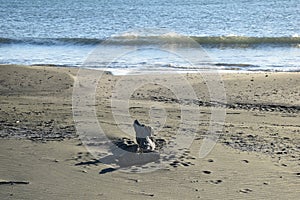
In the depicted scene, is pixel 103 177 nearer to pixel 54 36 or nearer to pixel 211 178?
pixel 211 178

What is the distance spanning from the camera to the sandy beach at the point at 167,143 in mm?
5484

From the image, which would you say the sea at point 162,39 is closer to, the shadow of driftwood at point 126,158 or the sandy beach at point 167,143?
the sandy beach at point 167,143

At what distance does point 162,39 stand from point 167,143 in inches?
645

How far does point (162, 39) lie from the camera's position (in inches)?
904

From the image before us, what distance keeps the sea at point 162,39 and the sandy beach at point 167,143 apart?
4.45 meters

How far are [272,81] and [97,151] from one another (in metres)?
6.41

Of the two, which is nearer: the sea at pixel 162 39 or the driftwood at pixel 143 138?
the driftwood at pixel 143 138

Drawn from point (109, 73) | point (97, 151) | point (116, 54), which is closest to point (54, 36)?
point (116, 54)

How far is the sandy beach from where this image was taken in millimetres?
Result: 5484

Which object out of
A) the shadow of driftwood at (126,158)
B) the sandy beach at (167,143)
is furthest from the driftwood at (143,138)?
the sandy beach at (167,143)

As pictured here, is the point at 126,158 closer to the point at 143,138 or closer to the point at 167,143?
the point at 143,138

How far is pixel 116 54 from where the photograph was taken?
1869 cm

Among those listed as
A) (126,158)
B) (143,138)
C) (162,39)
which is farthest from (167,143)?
(162,39)

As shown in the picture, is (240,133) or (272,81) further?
(272,81)
